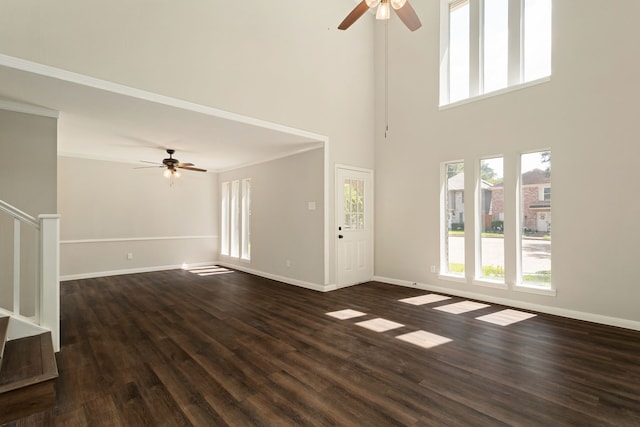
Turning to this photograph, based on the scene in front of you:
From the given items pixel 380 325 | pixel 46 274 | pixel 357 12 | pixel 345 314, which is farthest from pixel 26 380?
pixel 357 12

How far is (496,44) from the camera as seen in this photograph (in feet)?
15.7

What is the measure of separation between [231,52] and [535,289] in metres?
5.31

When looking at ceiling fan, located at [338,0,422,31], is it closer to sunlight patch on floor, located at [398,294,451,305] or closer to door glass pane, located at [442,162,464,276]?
door glass pane, located at [442,162,464,276]

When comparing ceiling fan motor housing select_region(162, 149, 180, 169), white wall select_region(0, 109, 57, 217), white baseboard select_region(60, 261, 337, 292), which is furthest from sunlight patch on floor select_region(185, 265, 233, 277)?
white wall select_region(0, 109, 57, 217)

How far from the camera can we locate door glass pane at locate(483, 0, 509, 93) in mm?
4672

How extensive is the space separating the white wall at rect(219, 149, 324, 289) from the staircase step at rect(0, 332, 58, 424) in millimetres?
3647

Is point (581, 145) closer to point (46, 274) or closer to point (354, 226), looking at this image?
point (354, 226)

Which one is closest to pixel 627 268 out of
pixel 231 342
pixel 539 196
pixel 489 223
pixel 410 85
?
pixel 539 196

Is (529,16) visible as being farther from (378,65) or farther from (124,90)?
(124,90)

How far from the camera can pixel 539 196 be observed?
4254mm

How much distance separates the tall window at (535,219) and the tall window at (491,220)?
0.27 m

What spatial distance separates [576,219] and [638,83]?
168 centimetres

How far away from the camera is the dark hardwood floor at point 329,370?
6.41 feet

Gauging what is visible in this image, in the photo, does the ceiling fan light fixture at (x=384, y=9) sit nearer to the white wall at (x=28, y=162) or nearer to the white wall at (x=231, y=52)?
the white wall at (x=231, y=52)
